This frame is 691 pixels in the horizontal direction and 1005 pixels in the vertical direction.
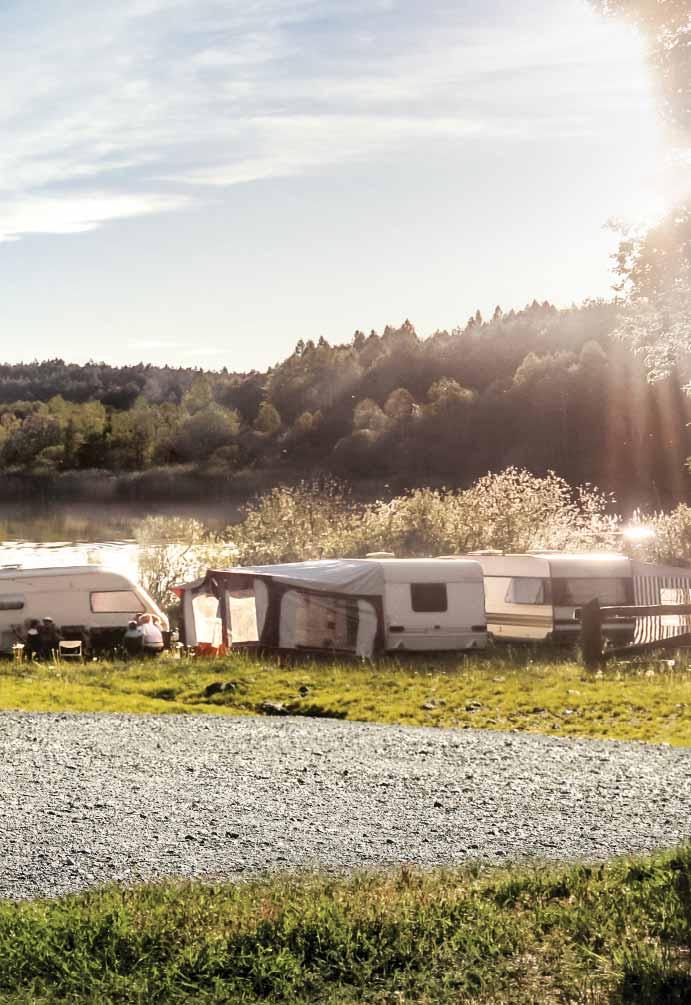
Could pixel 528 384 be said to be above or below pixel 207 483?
above

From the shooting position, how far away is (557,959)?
6234 millimetres

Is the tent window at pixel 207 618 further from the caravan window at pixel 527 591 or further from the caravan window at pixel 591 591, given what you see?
the caravan window at pixel 591 591

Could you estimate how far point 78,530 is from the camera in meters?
70.4

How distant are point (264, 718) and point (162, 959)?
773cm

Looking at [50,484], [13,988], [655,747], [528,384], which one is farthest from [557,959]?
[50,484]

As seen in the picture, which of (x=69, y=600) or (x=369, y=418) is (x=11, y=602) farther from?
(x=369, y=418)

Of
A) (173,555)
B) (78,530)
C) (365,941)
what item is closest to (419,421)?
(78,530)

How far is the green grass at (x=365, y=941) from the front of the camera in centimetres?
587

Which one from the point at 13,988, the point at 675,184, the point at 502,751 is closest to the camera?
the point at 13,988

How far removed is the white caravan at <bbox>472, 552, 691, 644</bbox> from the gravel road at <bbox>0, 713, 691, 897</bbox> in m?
11.0

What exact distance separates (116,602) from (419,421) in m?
86.5

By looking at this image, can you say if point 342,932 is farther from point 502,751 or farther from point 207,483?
point 207,483

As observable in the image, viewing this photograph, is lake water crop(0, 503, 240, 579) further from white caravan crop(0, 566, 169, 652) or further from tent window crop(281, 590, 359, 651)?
tent window crop(281, 590, 359, 651)

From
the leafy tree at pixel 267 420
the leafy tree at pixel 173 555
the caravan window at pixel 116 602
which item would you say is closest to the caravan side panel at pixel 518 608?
the caravan window at pixel 116 602
